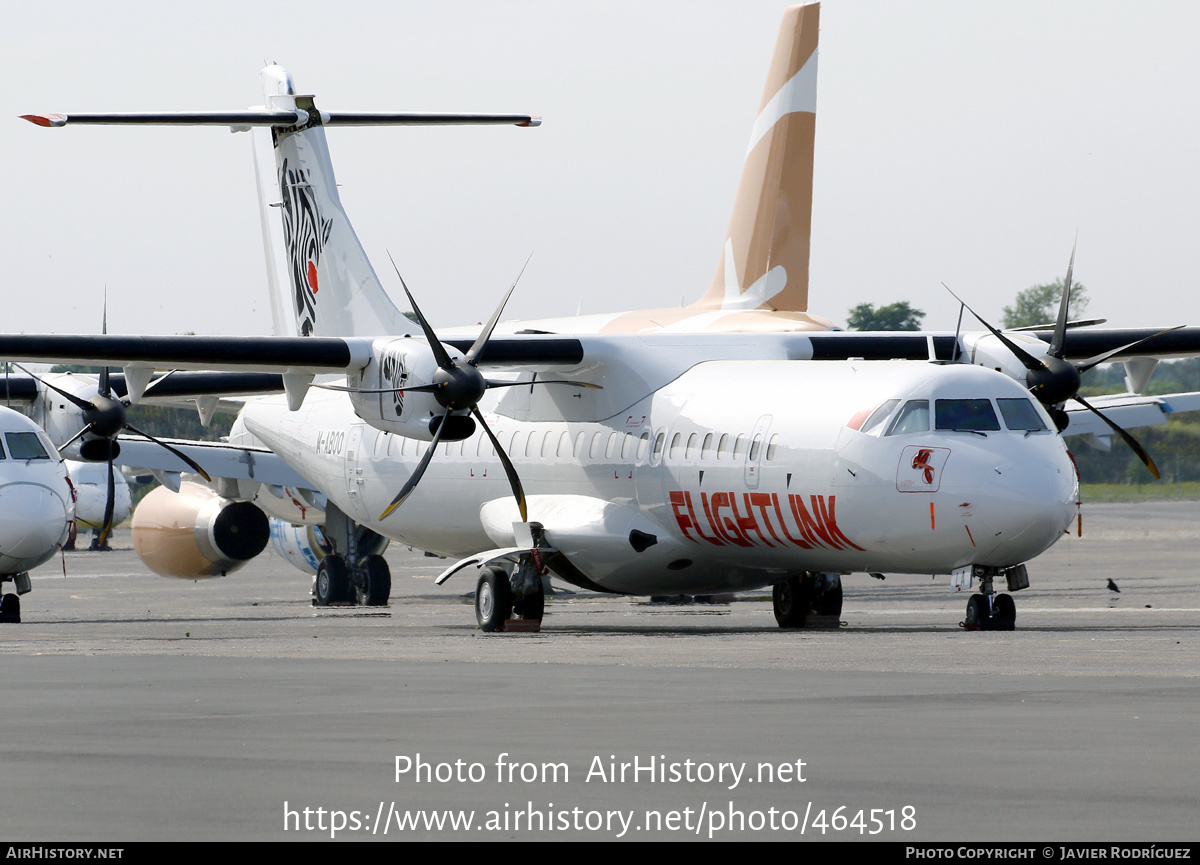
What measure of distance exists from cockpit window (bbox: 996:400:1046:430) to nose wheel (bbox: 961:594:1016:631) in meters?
1.72

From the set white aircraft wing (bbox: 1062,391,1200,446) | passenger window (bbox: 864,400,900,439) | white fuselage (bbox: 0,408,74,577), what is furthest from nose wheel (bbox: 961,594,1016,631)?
white aircraft wing (bbox: 1062,391,1200,446)

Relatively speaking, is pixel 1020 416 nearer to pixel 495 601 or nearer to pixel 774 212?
pixel 495 601

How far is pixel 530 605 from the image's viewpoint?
68.5ft

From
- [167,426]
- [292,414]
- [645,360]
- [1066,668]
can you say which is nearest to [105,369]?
[292,414]

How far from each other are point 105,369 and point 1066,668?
47.2 ft

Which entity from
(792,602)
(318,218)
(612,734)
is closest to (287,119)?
(318,218)

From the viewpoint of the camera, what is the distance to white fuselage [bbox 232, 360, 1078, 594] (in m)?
17.7

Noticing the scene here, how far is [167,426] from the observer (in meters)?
80.6

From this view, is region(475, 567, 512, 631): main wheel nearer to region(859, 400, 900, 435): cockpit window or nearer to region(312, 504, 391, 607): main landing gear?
region(859, 400, 900, 435): cockpit window

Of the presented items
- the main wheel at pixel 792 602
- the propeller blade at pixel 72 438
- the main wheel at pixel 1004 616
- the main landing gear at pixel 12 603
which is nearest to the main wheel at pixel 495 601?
the main wheel at pixel 792 602

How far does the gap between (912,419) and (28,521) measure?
1119cm

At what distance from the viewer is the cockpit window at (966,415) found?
1797cm

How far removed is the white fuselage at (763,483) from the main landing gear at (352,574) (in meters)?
4.97

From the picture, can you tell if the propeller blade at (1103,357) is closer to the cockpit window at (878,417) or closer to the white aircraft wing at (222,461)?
the cockpit window at (878,417)
